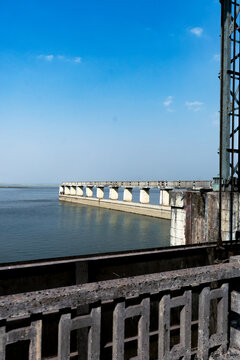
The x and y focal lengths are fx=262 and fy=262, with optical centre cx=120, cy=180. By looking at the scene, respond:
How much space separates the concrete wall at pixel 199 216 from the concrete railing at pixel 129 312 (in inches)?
255

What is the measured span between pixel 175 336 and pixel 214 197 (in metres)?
5.84

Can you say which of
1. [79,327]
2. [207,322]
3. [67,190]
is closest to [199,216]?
[207,322]

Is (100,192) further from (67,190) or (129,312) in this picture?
(129,312)

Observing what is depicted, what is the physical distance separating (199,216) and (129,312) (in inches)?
327

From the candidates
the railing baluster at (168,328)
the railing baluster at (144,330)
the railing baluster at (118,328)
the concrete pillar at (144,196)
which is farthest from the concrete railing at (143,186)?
the railing baluster at (118,328)

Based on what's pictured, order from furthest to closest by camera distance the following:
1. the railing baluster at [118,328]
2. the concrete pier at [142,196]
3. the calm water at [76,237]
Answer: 1. the concrete pier at [142,196]
2. the calm water at [76,237]
3. the railing baluster at [118,328]

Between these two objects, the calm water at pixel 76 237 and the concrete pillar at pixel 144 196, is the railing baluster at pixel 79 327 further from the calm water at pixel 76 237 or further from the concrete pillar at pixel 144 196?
the concrete pillar at pixel 144 196

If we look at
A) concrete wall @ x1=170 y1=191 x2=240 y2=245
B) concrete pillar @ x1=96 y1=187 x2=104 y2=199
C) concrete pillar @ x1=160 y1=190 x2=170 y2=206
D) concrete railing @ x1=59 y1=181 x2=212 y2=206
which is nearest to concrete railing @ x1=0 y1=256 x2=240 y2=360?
concrete wall @ x1=170 y1=191 x2=240 y2=245

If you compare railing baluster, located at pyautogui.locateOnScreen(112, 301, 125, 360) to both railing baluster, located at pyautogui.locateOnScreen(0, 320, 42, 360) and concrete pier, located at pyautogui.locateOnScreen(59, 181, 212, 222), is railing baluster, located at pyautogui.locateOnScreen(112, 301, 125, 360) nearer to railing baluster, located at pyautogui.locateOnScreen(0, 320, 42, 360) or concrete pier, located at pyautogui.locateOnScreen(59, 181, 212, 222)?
railing baluster, located at pyautogui.locateOnScreen(0, 320, 42, 360)

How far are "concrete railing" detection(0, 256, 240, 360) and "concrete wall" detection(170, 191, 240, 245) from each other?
6483 mm

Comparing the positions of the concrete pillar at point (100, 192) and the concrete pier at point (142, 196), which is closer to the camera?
the concrete pier at point (142, 196)

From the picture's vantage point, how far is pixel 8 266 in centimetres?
350

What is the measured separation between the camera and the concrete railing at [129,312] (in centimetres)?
214

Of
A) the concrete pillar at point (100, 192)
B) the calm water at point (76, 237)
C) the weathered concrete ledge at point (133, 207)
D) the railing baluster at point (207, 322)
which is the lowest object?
the calm water at point (76, 237)
